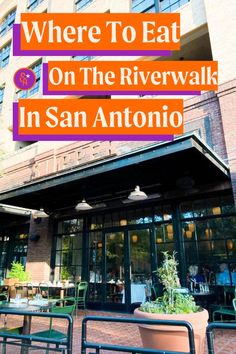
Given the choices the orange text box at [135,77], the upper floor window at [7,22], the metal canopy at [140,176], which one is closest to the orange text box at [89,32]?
the orange text box at [135,77]

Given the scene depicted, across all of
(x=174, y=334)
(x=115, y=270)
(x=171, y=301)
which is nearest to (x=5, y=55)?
(x=115, y=270)

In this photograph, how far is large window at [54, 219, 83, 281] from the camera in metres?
9.55

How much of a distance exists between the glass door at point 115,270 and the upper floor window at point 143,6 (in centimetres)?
833

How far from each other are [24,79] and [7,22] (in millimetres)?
6278

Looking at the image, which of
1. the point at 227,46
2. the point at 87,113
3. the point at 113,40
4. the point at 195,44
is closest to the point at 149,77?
the point at 113,40

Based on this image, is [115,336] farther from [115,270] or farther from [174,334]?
[115,270]

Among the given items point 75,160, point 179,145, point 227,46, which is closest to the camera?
point 179,145

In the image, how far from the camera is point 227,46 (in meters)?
8.15

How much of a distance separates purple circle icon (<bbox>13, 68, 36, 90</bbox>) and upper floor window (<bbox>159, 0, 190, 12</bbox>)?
23.7 feet

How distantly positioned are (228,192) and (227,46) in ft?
13.8

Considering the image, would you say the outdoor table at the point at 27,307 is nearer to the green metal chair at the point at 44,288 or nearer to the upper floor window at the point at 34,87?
the green metal chair at the point at 44,288

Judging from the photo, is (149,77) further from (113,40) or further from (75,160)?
(75,160)

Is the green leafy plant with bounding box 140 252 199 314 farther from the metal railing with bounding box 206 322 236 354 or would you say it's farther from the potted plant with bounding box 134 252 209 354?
the metal railing with bounding box 206 322 236 354

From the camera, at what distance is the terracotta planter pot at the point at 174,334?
129 inches
